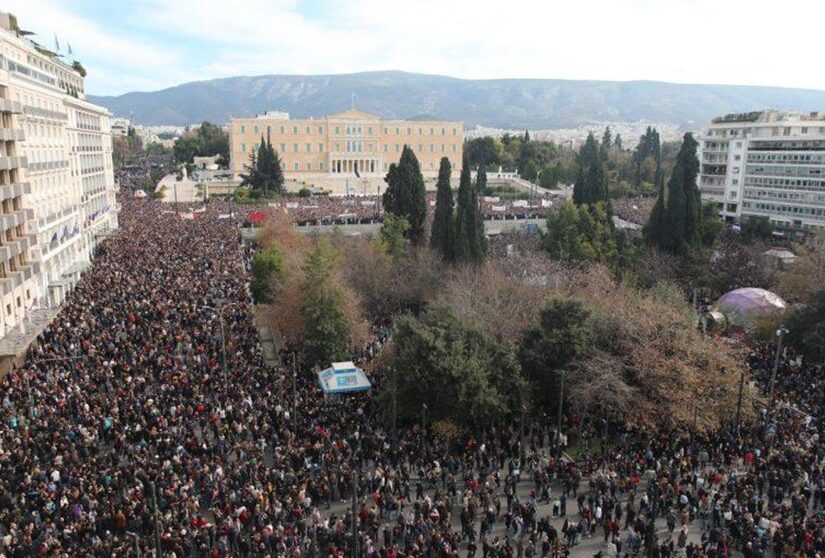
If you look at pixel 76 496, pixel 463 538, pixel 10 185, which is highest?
pixel 10 185

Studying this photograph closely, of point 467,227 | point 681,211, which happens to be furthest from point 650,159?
point 467,227

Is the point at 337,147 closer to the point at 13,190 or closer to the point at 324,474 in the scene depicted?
the point at 13,190

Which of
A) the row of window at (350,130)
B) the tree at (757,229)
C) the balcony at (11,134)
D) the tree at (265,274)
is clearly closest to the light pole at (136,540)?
the balcony at (11,134)

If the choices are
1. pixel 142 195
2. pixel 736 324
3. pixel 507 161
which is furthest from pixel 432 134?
pixel 736 324

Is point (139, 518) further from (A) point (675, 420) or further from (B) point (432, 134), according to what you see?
(B) point (432, 134)

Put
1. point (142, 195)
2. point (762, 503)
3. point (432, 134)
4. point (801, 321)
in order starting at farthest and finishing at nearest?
1. point (432, 134)
2. point (142, 195)
3. point (801, 321)
4. point (762, 503)

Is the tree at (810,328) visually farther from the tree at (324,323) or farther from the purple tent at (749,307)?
the tree at (324,323)

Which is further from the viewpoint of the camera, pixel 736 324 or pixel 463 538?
pixel 736 324
